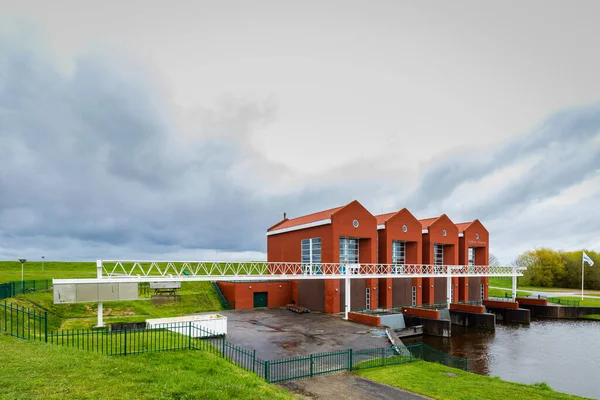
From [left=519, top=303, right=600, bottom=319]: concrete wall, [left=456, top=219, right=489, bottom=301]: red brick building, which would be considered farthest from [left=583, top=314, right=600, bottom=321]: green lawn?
[left=456, top=219, right=489, bottom=301]: red brick building

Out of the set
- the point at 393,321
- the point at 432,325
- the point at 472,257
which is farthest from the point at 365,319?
the point at 472,257

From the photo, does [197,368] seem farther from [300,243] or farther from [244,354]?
[300,243]

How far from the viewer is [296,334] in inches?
922

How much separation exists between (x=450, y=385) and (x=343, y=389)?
484cm

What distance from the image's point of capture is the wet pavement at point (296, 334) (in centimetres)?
1977

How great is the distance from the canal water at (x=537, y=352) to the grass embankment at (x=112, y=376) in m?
17.2

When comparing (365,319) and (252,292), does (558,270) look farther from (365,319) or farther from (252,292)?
(252,292)

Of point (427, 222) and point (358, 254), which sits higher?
point (427, 222)

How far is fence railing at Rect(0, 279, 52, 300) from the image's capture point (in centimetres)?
2259

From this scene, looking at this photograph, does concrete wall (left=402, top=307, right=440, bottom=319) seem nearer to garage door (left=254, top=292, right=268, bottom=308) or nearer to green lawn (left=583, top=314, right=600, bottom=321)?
garage door (left=254, top=292, right=268, bottom=308)

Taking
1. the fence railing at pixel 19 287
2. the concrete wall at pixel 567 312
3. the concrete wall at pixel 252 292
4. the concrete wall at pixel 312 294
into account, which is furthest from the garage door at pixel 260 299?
the concrete wall at pixel 567 312

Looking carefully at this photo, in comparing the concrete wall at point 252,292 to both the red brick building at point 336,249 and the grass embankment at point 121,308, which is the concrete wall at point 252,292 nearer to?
the red brick building at point 336,249

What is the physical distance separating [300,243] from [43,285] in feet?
77.7

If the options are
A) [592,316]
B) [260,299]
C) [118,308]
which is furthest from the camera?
[592,316]
